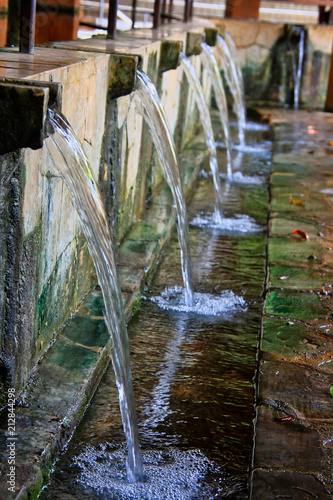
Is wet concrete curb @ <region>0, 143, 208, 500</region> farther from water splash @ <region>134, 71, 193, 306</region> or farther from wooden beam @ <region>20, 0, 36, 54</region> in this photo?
wooden beam @ <region>20, 0, 36, 54</region>

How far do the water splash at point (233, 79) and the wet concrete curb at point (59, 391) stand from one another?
19.0 ft

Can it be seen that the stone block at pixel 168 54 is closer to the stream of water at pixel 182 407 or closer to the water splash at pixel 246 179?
the stream of water at pixel 182 407

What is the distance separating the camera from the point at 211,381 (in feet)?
9.70

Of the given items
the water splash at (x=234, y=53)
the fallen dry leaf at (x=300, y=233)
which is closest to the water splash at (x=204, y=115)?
the fallen dry leaf at (x=300, y=233)

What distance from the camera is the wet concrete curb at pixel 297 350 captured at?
7.32ft

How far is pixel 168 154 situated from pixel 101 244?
1594 mm

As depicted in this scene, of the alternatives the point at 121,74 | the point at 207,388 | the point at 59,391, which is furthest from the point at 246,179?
the point at 59,391

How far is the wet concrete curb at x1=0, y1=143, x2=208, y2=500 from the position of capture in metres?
2.11

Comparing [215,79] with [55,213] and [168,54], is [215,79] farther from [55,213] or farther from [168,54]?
[55,213]

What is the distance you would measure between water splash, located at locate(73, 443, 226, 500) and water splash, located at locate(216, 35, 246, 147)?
6894 millimetres

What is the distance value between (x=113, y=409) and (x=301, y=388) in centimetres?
79

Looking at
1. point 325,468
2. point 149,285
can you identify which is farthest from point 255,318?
point 325,468

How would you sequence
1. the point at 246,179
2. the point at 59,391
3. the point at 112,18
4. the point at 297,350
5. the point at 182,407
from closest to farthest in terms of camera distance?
the point at 59,391
the point at 182,407
the point at 297,350
the point at 112,18
the point at 246,179

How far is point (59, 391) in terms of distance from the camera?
2.51 meters
